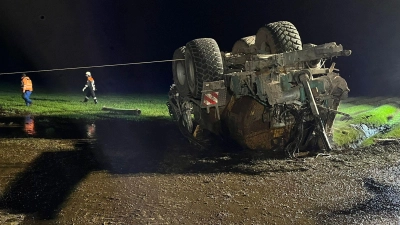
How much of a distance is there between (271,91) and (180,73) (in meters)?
2.69

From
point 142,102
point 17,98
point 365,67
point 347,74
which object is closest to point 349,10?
point 365,67

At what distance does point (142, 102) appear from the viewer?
574 inches

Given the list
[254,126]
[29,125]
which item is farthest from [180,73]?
[29,125]

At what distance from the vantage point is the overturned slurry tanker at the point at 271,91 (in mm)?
6816

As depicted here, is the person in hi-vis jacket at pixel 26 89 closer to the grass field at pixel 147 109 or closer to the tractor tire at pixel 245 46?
the grass field at pixel 147 109

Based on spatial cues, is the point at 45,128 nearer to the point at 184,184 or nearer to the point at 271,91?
the point at 184,184

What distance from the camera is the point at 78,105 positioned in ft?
44.4

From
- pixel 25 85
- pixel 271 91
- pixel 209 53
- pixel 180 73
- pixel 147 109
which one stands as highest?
pixel 209 53

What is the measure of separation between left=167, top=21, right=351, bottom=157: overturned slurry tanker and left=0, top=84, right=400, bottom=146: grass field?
1.20 meters

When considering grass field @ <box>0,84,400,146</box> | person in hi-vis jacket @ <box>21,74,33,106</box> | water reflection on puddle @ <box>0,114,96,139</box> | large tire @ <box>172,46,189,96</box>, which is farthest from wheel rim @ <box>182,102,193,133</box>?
person in hi-vis jacket @ <box>21,74,33,106</box>

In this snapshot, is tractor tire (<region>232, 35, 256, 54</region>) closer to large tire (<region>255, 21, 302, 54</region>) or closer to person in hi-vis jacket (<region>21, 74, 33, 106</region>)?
large tire (<region>255, 21, 302, 54</region>)

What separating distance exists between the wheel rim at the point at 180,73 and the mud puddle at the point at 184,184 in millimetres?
1364

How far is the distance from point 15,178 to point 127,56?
2350 cm

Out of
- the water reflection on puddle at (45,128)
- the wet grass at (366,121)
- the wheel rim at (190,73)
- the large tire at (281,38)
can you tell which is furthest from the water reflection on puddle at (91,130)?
the wet grass at (366,121)
